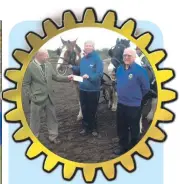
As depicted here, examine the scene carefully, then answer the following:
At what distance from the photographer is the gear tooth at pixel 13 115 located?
1.78 meters

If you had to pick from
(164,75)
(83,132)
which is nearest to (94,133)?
(83,132)

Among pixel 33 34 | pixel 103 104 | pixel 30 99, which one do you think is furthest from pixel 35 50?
pixel 103 104

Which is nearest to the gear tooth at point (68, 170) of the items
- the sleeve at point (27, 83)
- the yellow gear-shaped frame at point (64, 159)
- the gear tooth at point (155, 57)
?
the yellow gear-shaped frame at point (64, 159)

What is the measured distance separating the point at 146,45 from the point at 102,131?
40cm

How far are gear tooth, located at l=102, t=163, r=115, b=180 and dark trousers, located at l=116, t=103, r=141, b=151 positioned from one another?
95mm

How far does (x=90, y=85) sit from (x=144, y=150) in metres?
0.35

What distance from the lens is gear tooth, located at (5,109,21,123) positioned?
178 cm

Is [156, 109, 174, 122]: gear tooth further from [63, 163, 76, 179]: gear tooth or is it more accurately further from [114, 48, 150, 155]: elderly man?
[63, 163, 76, 179]: gear tooth

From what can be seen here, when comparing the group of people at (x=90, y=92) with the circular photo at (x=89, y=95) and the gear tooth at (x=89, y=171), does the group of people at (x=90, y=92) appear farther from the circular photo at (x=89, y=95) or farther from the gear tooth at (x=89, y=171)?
the gear tooth at (x=89, y=171)

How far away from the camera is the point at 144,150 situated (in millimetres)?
1764

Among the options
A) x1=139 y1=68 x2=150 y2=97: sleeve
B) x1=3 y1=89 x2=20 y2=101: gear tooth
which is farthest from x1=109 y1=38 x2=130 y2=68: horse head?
x1=3 y1=89 x2=20 y2=101: gear tooth

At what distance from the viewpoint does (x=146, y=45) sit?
1729 millimetres

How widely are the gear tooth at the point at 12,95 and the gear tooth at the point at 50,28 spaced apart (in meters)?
0.28

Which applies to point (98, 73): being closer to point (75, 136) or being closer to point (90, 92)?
point (90, 92)
